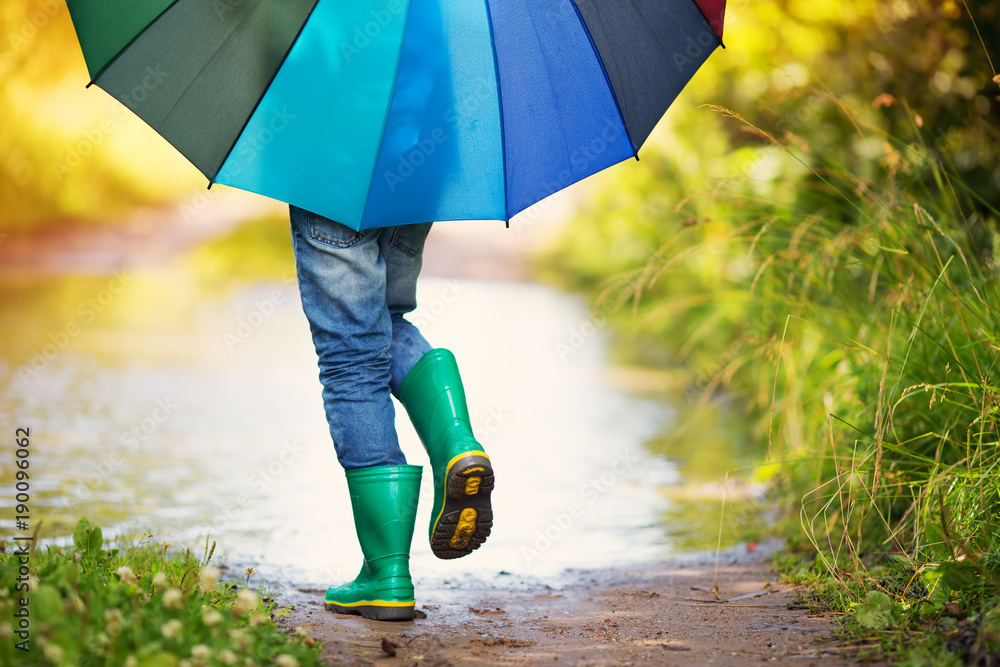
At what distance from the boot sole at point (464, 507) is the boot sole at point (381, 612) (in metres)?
0.16

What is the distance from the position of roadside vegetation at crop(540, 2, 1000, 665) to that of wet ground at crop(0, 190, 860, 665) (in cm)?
27

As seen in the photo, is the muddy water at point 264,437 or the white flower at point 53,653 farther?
the muddy water at point 264,437

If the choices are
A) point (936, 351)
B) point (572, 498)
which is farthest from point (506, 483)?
point (936, 351)

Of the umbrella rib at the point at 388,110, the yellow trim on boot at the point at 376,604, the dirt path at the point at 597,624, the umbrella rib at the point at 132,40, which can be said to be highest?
the umbrella rib at the point at 132,40

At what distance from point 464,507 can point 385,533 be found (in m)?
0.21

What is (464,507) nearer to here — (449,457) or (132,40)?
(449,457)

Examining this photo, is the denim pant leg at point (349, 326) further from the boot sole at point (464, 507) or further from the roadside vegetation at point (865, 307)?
the roadside vegetation at point (865, 307)

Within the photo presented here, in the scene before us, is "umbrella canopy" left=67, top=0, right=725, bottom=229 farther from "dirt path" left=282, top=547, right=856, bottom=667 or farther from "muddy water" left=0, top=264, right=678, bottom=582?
"muddy water" left=0, top=264, right=678, bottom=582

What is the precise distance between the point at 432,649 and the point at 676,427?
3.61 m

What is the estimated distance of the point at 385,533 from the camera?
2.22 m

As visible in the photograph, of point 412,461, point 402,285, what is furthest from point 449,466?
point 412,461

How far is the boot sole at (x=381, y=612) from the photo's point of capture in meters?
2.21

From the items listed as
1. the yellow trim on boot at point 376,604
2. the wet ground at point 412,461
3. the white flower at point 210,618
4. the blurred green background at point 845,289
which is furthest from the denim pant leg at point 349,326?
the blurred green background at point 845,289

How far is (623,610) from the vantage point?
94.6 inches
